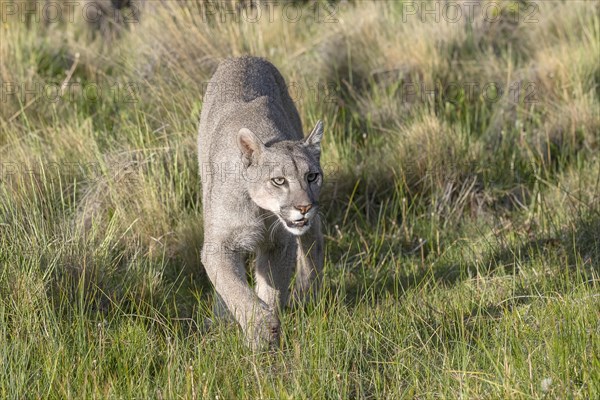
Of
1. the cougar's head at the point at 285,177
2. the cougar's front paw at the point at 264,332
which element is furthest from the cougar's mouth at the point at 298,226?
the cougar's front paw at the point at 264,332

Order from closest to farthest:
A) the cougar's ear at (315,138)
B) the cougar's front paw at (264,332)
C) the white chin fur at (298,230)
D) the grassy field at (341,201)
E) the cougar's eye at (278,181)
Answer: the grassy field at (341,201) < the cougar's front paw at (264,332) < the white chin fur at (298,230) < the cougar's eye at (278,181) < the cougar's ear at (315,138)

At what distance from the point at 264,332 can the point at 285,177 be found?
3.10ft

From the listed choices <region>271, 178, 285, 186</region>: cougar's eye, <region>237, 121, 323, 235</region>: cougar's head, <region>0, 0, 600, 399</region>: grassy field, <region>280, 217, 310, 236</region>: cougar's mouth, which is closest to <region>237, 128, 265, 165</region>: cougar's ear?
<region>237, 121, 323, 235</region>: cougar's head

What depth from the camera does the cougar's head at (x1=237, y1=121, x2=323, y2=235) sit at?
5629 mm

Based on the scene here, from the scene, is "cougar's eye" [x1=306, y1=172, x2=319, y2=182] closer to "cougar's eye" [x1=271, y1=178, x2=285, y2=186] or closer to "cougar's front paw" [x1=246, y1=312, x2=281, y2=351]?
"cougar's eye" [x1=271, y1=178, x2=285, y2=186]

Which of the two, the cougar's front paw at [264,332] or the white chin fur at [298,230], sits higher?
the white chin fur at [298,230]

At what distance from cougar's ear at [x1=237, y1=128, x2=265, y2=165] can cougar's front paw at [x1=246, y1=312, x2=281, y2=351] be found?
101 centimetres

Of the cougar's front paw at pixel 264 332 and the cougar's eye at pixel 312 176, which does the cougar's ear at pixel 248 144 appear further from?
the cougar's front paw at pixel 264 332

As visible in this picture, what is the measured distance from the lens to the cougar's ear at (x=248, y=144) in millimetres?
5859

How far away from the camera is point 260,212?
237 inches

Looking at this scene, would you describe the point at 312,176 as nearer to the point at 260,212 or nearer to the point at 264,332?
the point at 260,212

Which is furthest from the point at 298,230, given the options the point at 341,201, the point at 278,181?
the point at 341,201

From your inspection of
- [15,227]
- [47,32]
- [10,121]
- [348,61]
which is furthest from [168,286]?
[47,32]

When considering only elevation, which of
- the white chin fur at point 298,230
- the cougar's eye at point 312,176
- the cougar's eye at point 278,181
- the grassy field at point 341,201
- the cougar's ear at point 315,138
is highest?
the cougar's ear at point 315,138
